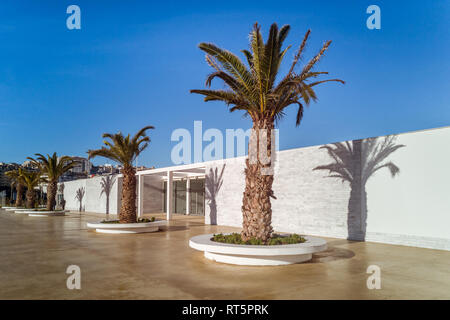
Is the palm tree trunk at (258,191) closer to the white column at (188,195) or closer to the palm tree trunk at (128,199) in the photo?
the palm tree trunk at (128,199)

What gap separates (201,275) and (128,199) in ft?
36.2

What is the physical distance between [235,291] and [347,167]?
31.6 ft

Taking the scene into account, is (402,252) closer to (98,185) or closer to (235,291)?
(235,291)

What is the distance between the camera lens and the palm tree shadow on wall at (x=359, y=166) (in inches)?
519

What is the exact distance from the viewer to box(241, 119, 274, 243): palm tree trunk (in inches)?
369

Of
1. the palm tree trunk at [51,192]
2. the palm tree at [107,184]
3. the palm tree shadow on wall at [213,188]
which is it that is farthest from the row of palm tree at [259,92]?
the palm tree at [107,184]

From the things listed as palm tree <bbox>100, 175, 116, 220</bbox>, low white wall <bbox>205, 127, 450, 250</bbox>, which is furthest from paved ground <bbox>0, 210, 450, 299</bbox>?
palm tree <bbox>100, 175, 116, 220</bbox>

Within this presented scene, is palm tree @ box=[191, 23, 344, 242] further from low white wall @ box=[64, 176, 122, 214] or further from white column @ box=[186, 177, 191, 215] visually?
low white wall @ box=[64, 176, 122, 214]

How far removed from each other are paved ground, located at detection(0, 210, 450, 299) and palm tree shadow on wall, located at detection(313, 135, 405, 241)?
89.8 inches

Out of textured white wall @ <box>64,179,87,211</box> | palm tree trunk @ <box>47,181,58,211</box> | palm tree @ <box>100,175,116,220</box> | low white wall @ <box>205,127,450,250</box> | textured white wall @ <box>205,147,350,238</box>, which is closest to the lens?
low white wall @ <box>205,127,450,250</box>

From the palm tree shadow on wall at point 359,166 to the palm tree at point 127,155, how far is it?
959 centimetres

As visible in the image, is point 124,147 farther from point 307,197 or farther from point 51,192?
point 51,192

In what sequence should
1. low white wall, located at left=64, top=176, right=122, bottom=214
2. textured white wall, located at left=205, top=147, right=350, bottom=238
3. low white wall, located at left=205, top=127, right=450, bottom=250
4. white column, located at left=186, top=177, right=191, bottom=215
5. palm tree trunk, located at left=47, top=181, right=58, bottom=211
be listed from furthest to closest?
1. low white wall, located at left=64, top=176, right=122, bottom=214
2. white column, located at left=186, top=177, right=191, bottom=215
3. palm tree trunk, located at left=47, top=181, right=58, bottom=211
4. textured white wall, located at left=205, top=147, right=350, bottom=238
5. low white wall, located at left=205, top=127, right=450, bottom=250
